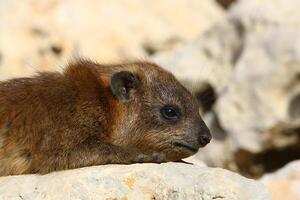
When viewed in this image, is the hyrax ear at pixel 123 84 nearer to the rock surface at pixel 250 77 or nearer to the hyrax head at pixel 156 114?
the hyrax head at pixel 156 114

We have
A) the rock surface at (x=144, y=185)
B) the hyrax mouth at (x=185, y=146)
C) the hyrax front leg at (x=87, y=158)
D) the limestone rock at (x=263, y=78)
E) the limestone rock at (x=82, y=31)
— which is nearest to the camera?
the rock surface at (x=144, y=185)

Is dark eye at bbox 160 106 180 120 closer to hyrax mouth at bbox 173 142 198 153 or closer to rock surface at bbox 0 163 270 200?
hyrax mouth at bbox 173 142 198 153

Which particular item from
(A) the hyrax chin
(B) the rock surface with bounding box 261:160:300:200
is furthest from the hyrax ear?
(B) the rock surface with bounding box 261:160:300:200

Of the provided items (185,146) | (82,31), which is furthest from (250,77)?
(82,31)

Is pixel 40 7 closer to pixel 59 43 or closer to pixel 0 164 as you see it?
pixel 59 43

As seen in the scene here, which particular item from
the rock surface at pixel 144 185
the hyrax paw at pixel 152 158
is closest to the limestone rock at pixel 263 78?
the hyrax paw at pixel 152 158

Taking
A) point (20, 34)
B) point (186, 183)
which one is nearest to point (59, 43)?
point (20, 34)
